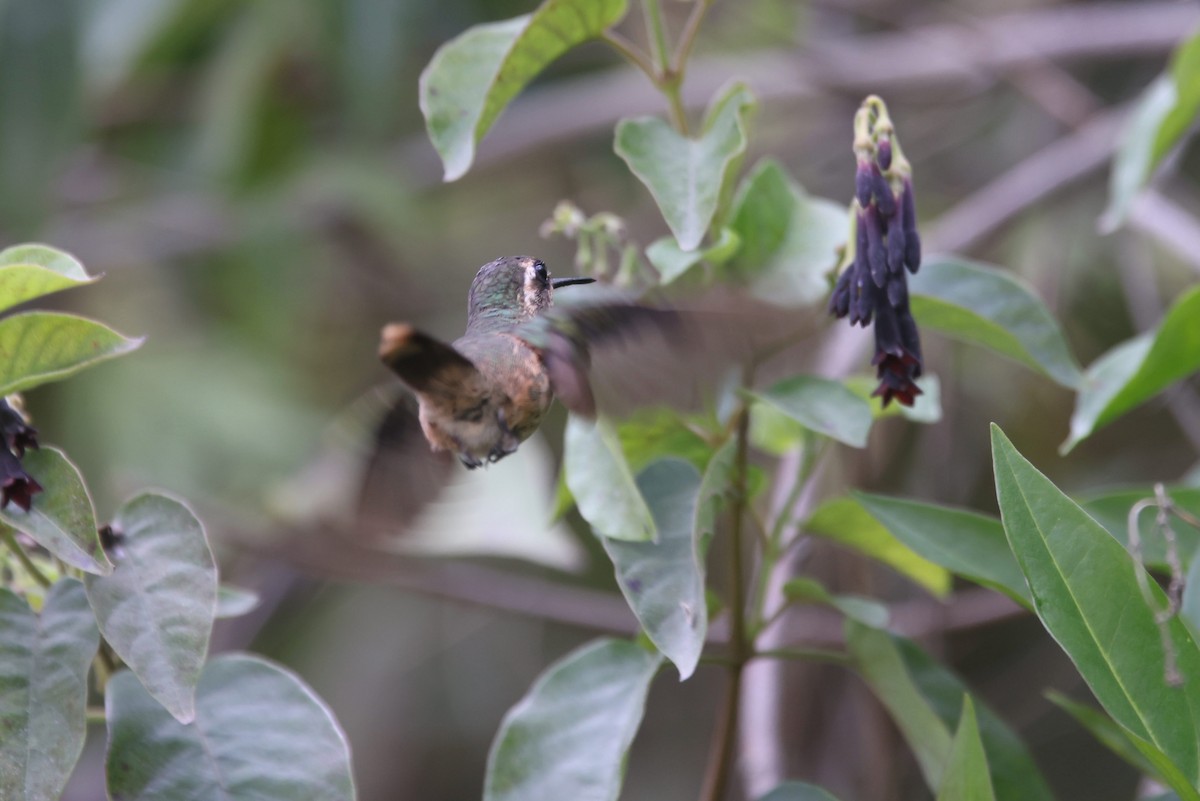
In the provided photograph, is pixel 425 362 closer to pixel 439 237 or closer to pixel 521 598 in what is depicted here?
pixel 521 598

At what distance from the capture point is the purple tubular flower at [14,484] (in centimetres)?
75

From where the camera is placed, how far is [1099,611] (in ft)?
2.53

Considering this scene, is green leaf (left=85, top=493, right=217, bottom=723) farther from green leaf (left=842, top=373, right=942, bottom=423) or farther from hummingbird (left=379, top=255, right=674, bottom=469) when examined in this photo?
green leaf (left=842, top=373, right=942, bottom=423)

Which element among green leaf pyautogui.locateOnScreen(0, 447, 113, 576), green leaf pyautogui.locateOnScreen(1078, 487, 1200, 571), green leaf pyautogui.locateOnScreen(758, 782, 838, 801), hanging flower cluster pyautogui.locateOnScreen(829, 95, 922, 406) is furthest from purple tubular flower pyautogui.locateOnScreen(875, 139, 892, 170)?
green leaf pyautogui.locateOnScreen(0, 447, 113, 576)

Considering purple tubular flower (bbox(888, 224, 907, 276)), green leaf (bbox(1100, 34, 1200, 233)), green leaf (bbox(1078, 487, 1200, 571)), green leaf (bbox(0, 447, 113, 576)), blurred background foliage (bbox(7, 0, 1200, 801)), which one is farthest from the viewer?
blurred background foliage (bbox(7, 0, 1200, 801))

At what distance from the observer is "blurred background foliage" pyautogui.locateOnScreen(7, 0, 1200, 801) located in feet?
7.77

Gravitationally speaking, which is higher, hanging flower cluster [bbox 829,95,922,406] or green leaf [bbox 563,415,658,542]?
hanging flower cluster [bbox 829,95,922,406]

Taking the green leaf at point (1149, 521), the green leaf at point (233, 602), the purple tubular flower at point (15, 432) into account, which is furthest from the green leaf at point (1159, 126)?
the purple tubular flower at point (15, 432)

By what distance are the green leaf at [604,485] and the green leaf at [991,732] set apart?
0.31 m

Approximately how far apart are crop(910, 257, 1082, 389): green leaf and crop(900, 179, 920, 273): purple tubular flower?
0.08 m

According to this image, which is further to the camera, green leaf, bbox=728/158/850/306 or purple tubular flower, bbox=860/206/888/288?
green leaf, bbox=728/158/850/306

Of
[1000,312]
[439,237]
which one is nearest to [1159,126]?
[1000,312]

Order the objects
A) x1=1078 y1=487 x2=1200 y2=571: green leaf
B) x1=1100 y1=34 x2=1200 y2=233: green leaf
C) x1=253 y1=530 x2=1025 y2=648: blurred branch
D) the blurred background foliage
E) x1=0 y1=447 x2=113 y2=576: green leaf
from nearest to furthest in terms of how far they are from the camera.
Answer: x1=0 y1=447 x2=113 y2=576: green leaf, x1=1078 y1=487 x2=1200 y2=571: green leaf, x1=1100 y1=34 x2=1200 y2=233: green leaf, x1=253 y1=530 x2=1025 y2=648: blurred branch, the blurred background foliage

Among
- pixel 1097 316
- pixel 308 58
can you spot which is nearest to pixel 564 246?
pixel 308 58
